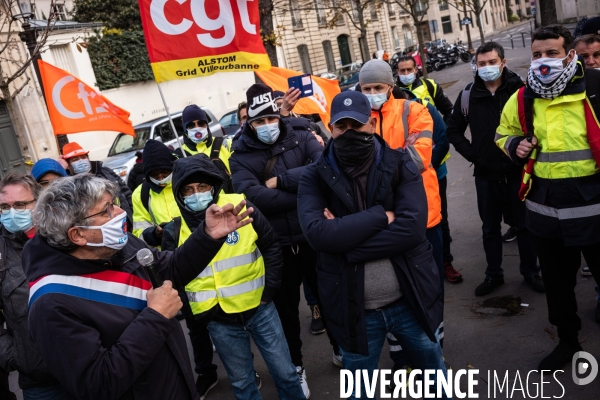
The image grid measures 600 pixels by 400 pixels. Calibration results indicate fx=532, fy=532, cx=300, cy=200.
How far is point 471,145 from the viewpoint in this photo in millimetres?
4609

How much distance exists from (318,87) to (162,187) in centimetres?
345

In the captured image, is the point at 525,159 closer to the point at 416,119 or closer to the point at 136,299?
the point at 416,119

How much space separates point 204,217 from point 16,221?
117 cm

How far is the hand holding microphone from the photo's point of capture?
7.23 feet

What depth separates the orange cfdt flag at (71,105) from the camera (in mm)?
6672

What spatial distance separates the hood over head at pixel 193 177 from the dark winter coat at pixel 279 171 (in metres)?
0.57

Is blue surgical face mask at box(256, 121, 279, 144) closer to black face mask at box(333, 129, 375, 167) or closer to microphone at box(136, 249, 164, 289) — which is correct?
black face mask at box(333, 129, 375, 167)

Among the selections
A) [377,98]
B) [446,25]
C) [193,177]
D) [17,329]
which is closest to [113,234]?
[193,177]

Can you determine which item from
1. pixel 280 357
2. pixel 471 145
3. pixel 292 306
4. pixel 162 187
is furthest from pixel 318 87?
pixel 280 357

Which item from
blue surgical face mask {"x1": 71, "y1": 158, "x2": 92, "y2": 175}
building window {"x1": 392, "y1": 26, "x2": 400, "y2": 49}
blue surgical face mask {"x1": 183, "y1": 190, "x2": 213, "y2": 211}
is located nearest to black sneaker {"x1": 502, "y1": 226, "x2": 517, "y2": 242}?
blue surgical face mask {"x1": 183, "y1": 190, "x2": 213, "y2": 211}

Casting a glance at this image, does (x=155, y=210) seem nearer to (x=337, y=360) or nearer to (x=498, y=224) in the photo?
(x=337, y=360)

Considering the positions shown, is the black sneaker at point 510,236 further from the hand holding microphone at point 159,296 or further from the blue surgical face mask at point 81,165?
the blue surgical face mask at point 81,165

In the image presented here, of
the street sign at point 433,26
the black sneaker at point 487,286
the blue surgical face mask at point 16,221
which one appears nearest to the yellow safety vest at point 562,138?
the black sneaker at point 487,286

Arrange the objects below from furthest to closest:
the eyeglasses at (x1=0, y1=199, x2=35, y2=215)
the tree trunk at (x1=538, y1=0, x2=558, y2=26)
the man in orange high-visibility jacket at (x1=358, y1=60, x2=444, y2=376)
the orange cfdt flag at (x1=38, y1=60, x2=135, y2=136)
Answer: the tree trunk at (x1=538, y1=0, x2=558, y2=26) → the orange cfdt flag at (x1=38, y1=60, x2=135, y2=136) → the man in orange high-visibility jacket at (x1=358, y1=60, x2=444, y2=376) → the eyeglasses at (x1=0, y1=199, x2=35, y2=215)
